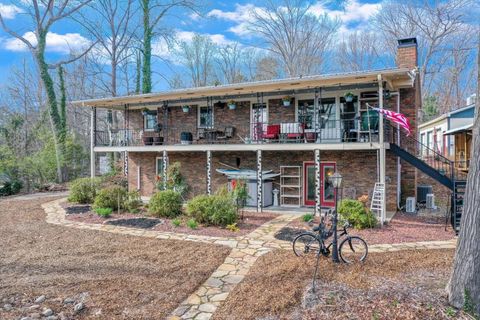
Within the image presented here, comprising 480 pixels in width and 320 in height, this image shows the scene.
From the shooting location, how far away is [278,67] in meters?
27.5

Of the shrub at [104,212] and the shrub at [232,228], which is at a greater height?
the shrub at [104,212]

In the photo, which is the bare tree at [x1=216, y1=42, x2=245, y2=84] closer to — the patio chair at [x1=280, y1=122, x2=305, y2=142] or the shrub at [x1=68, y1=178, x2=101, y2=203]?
the patio chair at [x1=280, y1=122, x2=305, y2=142]

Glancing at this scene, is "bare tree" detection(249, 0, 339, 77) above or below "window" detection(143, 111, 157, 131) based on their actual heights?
above

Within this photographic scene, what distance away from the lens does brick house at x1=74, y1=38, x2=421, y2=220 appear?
11.3 m

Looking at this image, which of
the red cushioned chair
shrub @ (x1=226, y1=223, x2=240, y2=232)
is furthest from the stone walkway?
the red cushioned chair

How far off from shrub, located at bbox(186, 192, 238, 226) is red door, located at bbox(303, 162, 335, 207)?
4408mm

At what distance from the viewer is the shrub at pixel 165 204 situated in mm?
10625

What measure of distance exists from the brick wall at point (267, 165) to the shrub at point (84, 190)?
3091 mm

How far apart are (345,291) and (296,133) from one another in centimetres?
816

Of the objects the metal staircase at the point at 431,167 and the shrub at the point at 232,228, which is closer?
the metal staircase at the point at 431,167

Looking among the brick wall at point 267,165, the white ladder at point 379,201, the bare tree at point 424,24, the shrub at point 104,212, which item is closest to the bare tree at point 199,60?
the bare tree at point 424,24

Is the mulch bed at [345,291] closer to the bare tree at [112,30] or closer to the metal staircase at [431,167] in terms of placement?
the metal staircase at [431,167]

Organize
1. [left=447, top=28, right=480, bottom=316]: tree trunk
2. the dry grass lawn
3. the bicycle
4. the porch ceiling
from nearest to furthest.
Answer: [left=447, top=28, right=480, bottom=316]: tree trunk
the dry grass lawn
the bicycle
the porch ceiling

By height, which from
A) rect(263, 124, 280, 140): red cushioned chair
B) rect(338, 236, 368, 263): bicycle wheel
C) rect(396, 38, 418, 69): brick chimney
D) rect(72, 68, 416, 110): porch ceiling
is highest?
rect(396, 38, 418, 69): brick chimney
